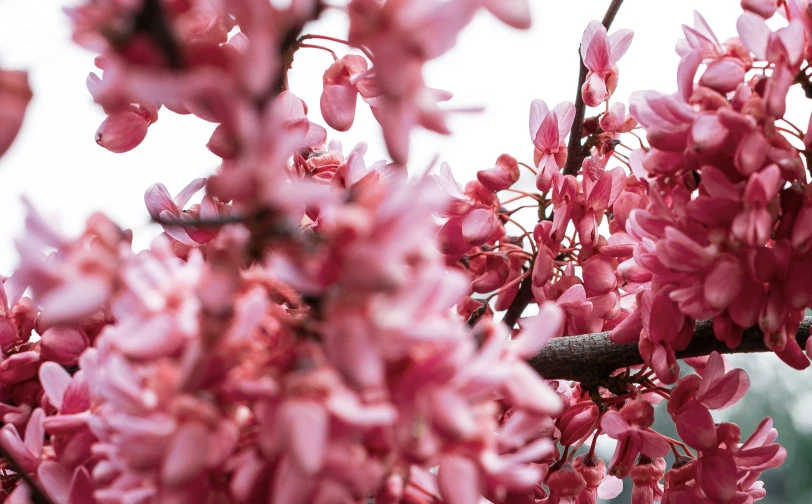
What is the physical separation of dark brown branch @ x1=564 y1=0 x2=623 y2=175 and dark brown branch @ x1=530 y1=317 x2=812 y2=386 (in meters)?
0.15

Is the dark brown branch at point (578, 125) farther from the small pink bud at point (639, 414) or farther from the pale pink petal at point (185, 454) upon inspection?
the pale pink petal at point (185, 454)

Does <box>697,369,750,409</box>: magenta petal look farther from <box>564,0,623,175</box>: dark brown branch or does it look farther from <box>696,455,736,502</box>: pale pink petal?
<box>564,0,623,175</box>: dark brown branch

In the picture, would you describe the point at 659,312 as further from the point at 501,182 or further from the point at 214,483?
the point at 214,483

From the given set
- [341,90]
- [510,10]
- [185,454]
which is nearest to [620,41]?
[341,90]

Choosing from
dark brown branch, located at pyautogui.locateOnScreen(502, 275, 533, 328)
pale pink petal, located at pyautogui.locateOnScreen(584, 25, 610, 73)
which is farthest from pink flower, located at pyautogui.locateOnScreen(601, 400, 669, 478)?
pale pink petal, located at pyautogui.locateOnScreen(584, 25, 610, 73)

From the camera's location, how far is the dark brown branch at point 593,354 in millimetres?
444

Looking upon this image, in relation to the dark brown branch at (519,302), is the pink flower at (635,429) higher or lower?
higher

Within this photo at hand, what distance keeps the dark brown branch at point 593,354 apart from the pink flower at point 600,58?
0.17m

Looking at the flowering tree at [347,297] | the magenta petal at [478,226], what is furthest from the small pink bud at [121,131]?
the magenta petal at [478,226]

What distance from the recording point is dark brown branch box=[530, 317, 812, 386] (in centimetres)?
44

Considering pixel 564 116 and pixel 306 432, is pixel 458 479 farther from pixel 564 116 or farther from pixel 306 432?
pixel 564 116

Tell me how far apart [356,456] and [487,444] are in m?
0.05

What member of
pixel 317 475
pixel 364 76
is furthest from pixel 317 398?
pixel 364 76

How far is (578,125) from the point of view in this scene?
55 centimetres
